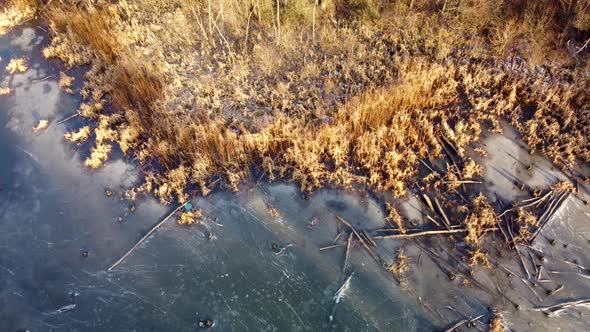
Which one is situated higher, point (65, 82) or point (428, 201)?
point (65, 82)

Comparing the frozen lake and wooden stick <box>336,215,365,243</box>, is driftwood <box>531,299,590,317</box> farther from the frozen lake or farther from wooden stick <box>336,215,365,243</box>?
wooden stick <box>336,215,365,243</box>

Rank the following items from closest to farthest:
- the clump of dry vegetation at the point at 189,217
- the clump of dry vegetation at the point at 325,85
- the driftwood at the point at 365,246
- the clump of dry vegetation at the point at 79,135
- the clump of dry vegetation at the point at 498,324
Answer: the clump of dry vegetation at the point at 498,324
the driftwood at the point at 365,246
the clump of dry vegetation at the point at 189,217
the clump of dry vegetation at the point at 325,85
the clump of dry vegetation at the point at 79,135

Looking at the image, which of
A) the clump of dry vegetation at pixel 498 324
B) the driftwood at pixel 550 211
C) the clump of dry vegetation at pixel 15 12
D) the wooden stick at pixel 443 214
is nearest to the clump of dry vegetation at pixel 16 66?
the clump of dry vegetation at pixel 15 12

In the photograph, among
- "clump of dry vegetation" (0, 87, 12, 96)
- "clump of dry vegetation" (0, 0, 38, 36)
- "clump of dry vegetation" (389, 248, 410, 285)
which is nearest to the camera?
"clump of dry vegetation" (389, 248, 410, 285)

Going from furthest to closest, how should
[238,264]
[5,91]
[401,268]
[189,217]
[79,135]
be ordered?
[5,91] < [79,135] < [189,217] < [238,264] < [401,268]

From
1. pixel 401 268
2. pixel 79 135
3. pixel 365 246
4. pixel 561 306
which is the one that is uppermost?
pixel 79 135

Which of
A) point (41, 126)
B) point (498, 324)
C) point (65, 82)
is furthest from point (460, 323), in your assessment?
point (65, 82)

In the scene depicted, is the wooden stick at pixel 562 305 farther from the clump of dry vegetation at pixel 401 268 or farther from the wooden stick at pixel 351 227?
the wooden stick at pixel 351 227

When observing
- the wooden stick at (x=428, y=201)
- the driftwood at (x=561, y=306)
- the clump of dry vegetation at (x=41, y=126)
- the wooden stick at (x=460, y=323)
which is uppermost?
the clump of dry vegetation at (x=41, y=126)

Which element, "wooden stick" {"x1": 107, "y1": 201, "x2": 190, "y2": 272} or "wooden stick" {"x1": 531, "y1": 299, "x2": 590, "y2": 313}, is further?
"wooden stick" {"x1": 107, "y1": 201, "x2": 190, "y2": 272}

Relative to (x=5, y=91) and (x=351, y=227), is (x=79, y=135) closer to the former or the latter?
(x=5, y=91)

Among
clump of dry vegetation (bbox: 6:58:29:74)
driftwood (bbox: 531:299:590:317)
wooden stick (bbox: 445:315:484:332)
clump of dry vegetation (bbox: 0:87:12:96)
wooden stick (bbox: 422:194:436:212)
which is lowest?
driftwood (bbox: 531:299:590:317)

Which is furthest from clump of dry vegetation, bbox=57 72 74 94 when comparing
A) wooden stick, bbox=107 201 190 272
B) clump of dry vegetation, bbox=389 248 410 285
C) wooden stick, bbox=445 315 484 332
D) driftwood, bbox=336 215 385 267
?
wooden stick, bbox=445 315 484 332
